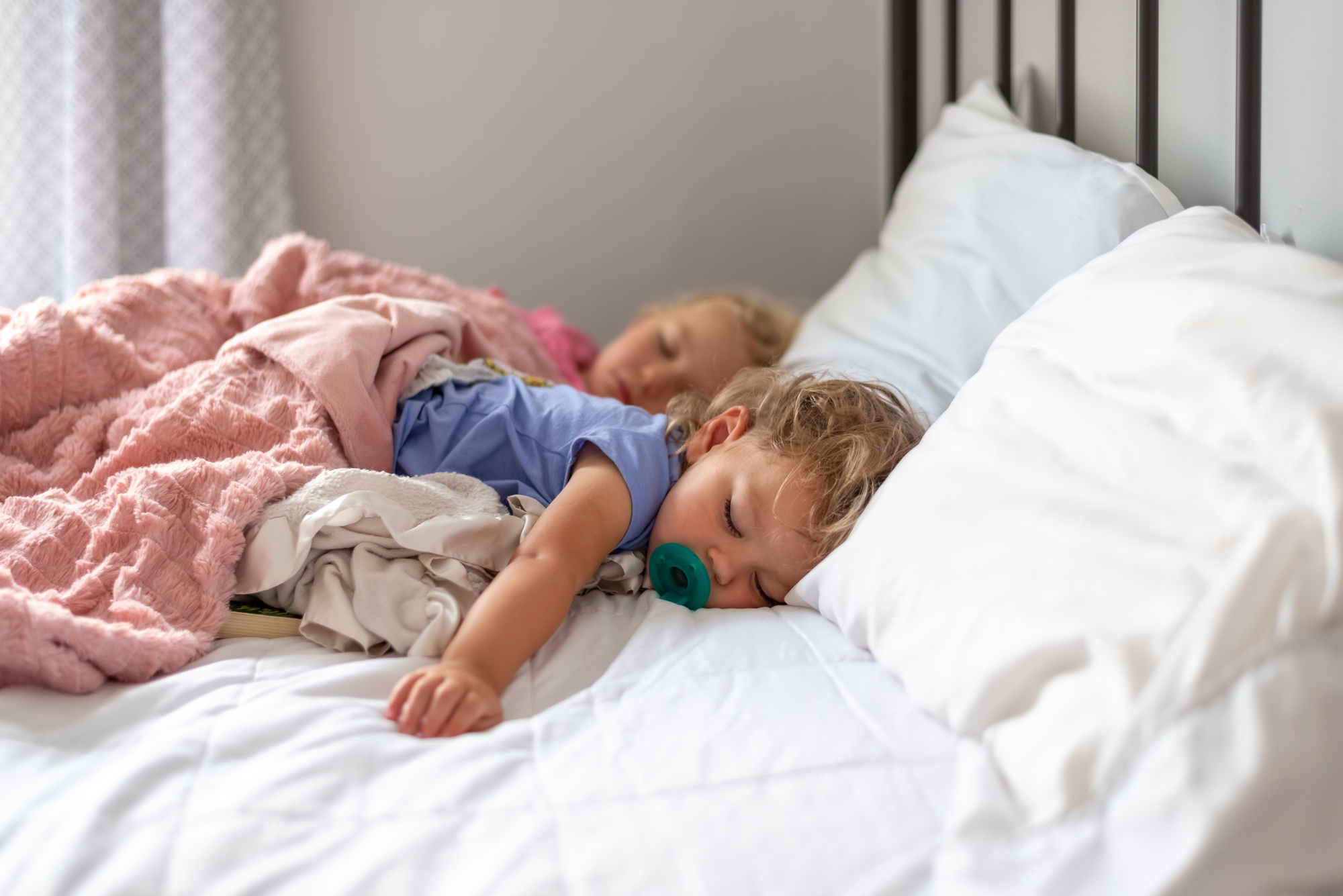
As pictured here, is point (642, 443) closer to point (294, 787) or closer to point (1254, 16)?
point (294, 787)

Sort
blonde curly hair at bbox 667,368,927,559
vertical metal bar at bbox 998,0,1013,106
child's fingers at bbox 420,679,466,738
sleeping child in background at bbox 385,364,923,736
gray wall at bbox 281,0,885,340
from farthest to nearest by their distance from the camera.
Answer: gray wall at bbox 281,0,885,340, vertical metal bar at bbox 998,0,1013,106, blonde curly hair at bbox 667,368,927,559, sleeping child in background at bbox 385,364,923,736, child's fingers at bbox 420,679,466,738

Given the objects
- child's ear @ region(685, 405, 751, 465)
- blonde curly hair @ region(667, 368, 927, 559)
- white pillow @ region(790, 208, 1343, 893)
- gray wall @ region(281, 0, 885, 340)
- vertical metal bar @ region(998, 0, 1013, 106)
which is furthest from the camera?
gray wall @ region(281, 0, 885, 340)

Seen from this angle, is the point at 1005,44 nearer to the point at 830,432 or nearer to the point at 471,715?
the point at 830,432

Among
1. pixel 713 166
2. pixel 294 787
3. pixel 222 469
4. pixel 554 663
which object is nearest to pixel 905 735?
pixel 554 663

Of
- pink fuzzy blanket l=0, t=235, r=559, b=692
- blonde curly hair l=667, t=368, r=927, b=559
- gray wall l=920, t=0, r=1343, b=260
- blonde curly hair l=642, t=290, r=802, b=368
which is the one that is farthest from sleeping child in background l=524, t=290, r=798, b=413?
gray wall l=920, t=0, r=1343, b=260

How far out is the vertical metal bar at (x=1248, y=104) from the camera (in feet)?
3.04

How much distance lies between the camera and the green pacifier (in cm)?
99

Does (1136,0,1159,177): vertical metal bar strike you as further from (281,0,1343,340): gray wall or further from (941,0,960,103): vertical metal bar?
(281,0,1343,340): gray wall

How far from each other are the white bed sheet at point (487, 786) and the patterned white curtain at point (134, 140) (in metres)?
1.33

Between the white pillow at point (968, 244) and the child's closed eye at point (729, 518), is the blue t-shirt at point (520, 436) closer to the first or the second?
the child's closed eye at point (729, 518)

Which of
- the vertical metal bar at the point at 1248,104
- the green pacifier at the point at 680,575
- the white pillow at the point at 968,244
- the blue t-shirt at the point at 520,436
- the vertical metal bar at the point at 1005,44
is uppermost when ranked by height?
the vertical metal bar at the point at 1005,44

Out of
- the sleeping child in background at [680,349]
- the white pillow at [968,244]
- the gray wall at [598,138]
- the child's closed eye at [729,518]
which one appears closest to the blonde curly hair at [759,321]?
the sleeping child in background at [680,349]

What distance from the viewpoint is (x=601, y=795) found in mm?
629

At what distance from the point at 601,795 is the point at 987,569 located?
316mm
